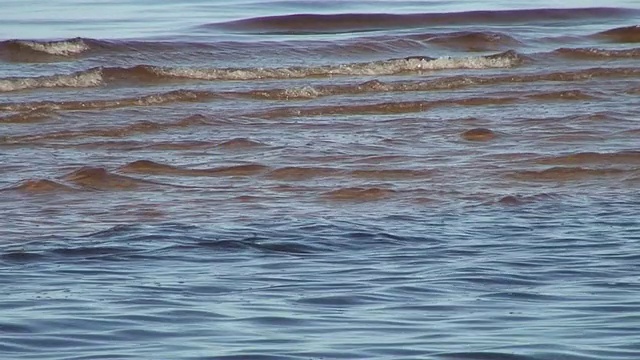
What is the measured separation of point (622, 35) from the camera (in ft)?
71.6

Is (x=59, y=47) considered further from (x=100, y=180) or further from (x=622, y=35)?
(x=100, y=180)

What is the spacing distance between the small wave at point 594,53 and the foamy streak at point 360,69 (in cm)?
84

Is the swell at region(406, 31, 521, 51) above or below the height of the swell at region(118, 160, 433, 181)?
below

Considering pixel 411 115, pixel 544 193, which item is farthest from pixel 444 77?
pixel 544 193

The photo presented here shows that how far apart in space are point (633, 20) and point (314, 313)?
67.9 feet

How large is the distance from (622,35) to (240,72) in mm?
7493

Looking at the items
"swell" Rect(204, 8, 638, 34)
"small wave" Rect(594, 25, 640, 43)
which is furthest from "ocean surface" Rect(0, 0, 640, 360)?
"swell" Rect(204, 8, 638, 34)

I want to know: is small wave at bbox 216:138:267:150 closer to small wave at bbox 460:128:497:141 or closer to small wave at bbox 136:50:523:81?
small wave at bbox 460:128:497:141

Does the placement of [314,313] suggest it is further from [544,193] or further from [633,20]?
[633,20]

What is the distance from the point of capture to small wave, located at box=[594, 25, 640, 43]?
21.6 meters

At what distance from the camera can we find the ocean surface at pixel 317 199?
5.48 meters

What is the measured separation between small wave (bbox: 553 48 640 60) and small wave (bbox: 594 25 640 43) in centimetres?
272

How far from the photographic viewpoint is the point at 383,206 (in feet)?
28.4

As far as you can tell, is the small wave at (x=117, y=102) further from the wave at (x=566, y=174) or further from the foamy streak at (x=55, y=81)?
the wave at (x=566, y=174)
